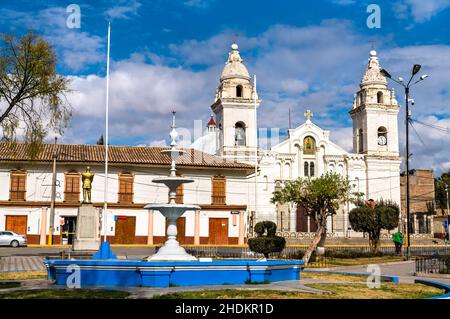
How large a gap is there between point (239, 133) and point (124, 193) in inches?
727

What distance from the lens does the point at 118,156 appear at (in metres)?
43.4

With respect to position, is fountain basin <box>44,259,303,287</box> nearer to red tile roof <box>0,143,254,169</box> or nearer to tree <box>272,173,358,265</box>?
tree <box>272,173,358,265</box>

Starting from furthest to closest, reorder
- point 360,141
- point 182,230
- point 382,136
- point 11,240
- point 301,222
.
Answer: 1. point 360,141
2. point 382,136
3. point 301,222
4. point 182,230
5. point 11,240

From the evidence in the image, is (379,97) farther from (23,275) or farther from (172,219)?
(23,275)

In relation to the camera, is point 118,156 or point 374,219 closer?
point 374,219

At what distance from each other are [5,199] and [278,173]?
2876 centimetres

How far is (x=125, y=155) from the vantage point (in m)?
43.8

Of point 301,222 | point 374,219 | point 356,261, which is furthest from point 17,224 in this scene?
point 301,222

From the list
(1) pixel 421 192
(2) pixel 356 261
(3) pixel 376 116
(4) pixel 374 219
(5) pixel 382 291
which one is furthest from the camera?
(1) pixel 421 192

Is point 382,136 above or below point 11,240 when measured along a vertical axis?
above

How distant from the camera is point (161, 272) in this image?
41.8 feet

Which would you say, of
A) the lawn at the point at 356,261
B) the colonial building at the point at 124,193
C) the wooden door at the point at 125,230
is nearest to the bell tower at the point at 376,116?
the colonial building at the point at 124,193

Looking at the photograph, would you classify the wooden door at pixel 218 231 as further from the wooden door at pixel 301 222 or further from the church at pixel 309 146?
the wooden door at pixel 301 222

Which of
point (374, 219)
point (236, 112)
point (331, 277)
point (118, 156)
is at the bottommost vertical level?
point (331, 277)
